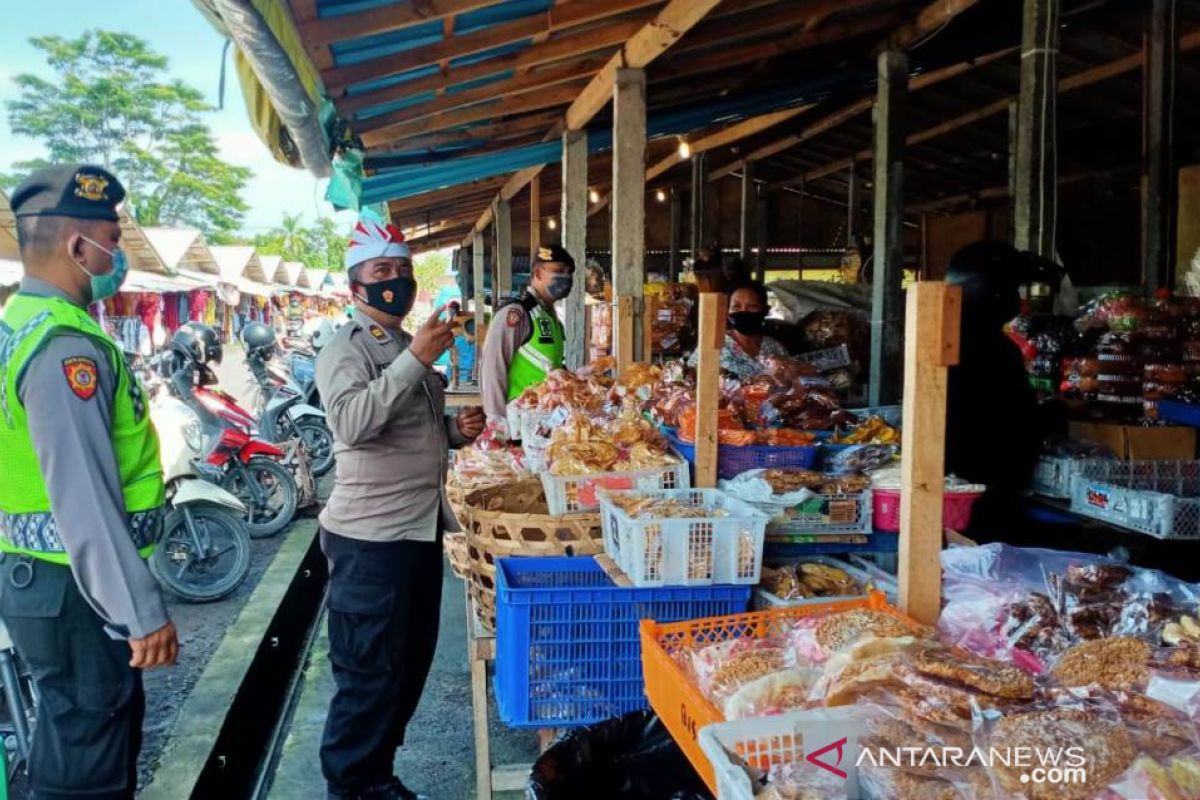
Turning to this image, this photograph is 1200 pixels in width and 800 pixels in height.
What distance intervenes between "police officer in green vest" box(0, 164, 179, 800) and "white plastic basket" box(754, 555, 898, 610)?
64.3 inches

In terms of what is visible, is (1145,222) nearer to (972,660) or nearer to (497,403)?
(497,403)

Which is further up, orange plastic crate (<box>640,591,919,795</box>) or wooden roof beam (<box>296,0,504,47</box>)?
wooden roof beam (<box>296,0,504,47</box>)

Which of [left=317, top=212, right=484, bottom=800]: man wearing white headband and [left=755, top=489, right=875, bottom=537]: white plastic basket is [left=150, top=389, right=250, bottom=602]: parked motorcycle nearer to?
[left=317, top=212, right=484, bottom=800]: man wearing white headband

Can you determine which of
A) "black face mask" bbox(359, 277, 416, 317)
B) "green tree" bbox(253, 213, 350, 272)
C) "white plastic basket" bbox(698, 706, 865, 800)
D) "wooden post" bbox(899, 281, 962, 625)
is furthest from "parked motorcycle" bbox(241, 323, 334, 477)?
"green tree" bbox(253, 213, 350, 272)

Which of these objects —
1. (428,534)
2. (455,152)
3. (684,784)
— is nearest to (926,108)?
(455,152)

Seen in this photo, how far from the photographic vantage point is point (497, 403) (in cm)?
520

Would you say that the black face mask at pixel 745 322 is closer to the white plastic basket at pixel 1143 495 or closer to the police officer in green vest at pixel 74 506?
the white plastic basket at pixel 1143 495

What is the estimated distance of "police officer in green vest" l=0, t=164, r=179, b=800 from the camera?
2283 mm

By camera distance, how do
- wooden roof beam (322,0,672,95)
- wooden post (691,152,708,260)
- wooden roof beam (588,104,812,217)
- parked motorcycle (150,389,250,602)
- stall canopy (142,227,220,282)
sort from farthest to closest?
stall canopy (142,227,220,282) → wooden post (691,152,708,260) → wooden roof beam (588,104,812,217) → parked motorcycle (150,389,250,602) → wooden roof beam (322,0,672,95)

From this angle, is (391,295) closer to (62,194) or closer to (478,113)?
(62,194)

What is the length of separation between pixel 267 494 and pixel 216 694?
321cm

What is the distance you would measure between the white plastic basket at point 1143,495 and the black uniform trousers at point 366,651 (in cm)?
236

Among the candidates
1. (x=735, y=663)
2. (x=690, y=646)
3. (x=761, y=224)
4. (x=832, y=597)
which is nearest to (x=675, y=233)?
(x=761, y=224)

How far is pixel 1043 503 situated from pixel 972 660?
2.16m
